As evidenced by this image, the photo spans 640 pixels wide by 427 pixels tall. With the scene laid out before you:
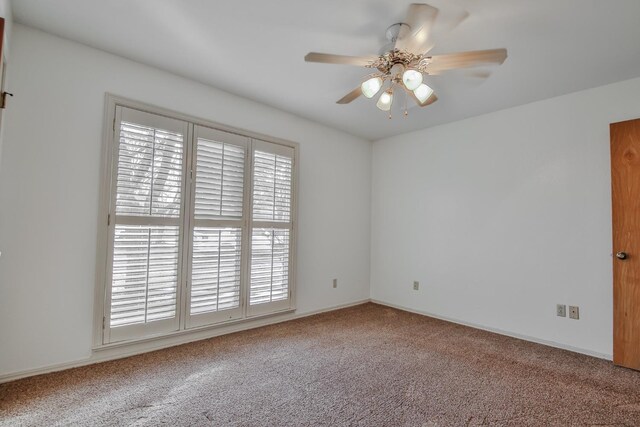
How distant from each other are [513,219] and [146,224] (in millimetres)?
3643

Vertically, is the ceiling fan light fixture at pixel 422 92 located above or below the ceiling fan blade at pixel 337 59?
below

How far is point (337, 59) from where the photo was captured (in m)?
1.99

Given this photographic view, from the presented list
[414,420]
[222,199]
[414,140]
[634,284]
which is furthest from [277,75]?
[634,284]

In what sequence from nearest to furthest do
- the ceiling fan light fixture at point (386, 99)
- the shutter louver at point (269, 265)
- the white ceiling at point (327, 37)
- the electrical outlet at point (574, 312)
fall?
1. the white ceiling at point (327, 37)
2. the ceiling fan light fixture at point (386, 99)
3. the electrical outlet at point (574, 312)
4. the shutter louver at point (269, 265)

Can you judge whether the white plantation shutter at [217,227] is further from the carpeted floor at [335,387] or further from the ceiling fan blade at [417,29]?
the ceiling fan blade at [417,29]

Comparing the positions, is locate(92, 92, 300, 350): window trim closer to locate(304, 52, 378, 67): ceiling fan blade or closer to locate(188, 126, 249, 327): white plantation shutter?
locate(188, 126, 249, 327): white plantation shutter

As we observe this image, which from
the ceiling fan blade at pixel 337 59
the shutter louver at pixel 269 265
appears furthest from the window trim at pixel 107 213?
the ceiling fan blade at pixel 337 59

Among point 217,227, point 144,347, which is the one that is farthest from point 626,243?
point 144,347

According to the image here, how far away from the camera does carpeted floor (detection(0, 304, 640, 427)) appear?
6.07 ft

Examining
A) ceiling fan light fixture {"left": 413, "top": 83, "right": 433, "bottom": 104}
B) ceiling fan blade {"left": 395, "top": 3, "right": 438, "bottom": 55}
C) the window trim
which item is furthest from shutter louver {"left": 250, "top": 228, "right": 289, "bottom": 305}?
ceiling fan blade {"left": 395, "top": 3, "right": 438, "bottom": 55}

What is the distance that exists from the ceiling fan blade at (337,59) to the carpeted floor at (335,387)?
216 centimetres

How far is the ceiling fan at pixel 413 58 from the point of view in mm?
1883

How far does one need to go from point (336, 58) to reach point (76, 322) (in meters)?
2.70

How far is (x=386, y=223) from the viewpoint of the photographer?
15.4 ft
